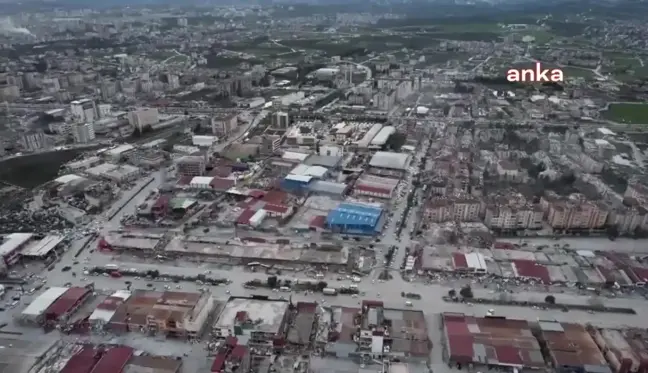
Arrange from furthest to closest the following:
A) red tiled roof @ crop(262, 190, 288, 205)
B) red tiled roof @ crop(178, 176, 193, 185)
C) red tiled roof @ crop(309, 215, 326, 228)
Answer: red tiled roof @ crop(178, 176, 193, 185)
red tiled roof @ crop(262, 190, 288, 205)
red tiled roof @ crop(309, 215, 326, 228)

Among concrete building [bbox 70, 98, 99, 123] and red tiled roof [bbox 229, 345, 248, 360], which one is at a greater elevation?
red tiled roof [bbox 229, 345, 248, 360]

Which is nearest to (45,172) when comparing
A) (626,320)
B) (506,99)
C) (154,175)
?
(154,175)

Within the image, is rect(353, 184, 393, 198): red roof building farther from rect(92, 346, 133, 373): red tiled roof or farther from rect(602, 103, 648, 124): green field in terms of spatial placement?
rect(602, 103, 648, 124): green field

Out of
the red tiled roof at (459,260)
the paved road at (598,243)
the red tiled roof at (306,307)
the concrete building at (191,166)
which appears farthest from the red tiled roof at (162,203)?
the paved road at (598,243)

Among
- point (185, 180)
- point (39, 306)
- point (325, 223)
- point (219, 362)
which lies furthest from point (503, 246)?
point (39, 306)

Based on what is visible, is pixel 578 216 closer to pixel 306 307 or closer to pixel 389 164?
pixel 389 164

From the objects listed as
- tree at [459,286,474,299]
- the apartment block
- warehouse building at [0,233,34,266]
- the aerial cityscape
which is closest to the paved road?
the aerial cityscape
